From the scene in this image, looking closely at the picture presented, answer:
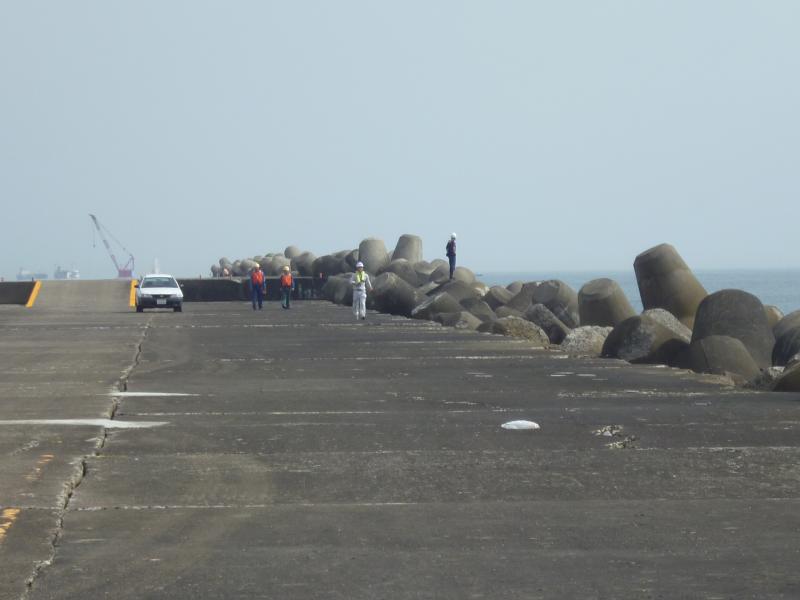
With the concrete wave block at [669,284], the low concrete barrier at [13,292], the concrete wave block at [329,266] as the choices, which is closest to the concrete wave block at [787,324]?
the concrete wave block at [669,284]

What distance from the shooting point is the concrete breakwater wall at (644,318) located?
2244 centimetres

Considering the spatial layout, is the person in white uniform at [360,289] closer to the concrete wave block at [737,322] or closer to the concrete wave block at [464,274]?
the concrete wave block at [737,322]

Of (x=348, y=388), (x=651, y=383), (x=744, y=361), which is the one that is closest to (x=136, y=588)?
(x=348, y=388)

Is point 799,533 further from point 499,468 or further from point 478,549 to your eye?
point 499,468

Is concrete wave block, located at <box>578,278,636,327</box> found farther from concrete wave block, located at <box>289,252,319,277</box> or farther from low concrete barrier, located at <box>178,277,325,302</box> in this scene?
concrete wave block, located at <box>289,252,319,277</box>

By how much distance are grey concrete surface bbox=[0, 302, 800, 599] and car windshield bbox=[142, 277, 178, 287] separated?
2914 cm

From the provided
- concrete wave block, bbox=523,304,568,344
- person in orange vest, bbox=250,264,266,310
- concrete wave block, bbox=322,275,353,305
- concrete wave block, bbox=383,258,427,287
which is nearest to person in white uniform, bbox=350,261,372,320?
concrete wave block, bbox=523,304,568,344

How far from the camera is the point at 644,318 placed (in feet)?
82.9

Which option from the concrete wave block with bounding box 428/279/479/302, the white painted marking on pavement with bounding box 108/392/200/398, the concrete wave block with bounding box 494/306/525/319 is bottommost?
the concrete wave block with bounding box 494/306/525/319

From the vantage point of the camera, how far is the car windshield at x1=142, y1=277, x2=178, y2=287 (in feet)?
166

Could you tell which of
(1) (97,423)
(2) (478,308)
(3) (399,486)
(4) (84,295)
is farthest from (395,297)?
(3) (399,486)

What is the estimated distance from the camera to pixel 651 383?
766 inches

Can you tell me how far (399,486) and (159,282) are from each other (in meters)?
41.2

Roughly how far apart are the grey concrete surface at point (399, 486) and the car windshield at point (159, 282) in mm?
29143
